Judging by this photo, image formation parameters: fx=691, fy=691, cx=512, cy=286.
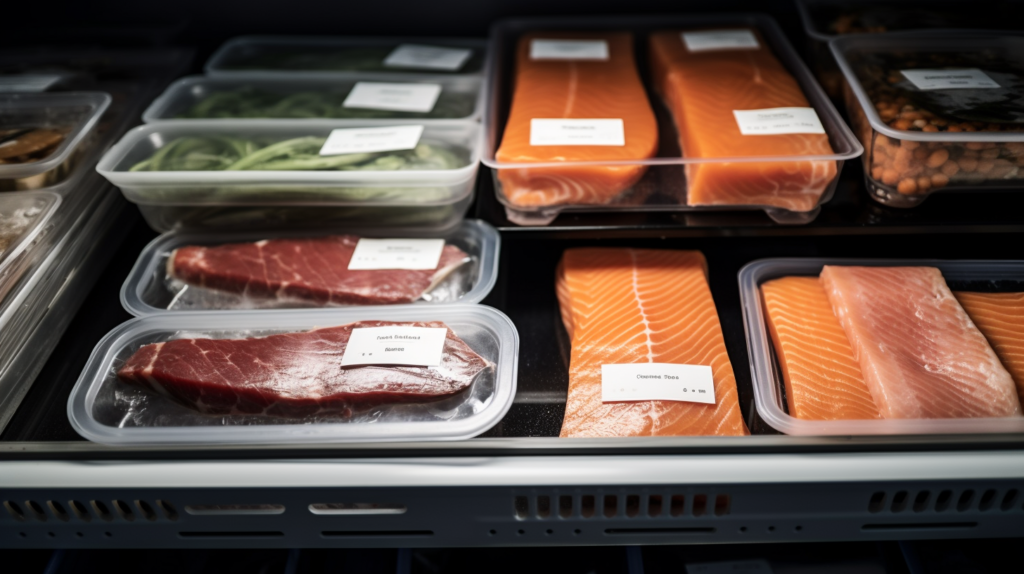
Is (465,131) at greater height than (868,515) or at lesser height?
greater

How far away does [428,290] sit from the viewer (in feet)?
5.38

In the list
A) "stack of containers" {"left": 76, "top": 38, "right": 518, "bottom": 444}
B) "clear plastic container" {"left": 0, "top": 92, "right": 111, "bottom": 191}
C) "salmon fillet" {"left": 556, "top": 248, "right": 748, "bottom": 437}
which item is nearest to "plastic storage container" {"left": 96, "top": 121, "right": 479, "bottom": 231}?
"stack of containers" {"left": 76, "top": 38, "right": 518, "bottom": 444}

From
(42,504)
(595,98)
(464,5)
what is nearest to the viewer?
(42,504)

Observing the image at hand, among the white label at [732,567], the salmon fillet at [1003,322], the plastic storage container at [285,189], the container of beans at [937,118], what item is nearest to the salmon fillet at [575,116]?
the plastic storage container at [285,189]

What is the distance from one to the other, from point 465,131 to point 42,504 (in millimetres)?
1213

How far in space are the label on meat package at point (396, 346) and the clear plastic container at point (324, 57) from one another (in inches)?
35.6

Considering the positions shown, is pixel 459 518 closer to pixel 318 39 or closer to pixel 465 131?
pixel 465 131

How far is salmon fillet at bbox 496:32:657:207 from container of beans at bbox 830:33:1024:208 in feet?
1.62

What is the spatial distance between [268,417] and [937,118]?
1.54 meters

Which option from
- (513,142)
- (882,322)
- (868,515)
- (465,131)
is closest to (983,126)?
(882,322)

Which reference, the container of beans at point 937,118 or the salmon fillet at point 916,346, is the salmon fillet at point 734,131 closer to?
the container of beans at point 937,118

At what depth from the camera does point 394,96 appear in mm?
1938

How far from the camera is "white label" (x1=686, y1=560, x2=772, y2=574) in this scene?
5.38ft

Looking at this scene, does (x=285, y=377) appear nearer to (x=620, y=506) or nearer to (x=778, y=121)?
(x=620, y=506)
